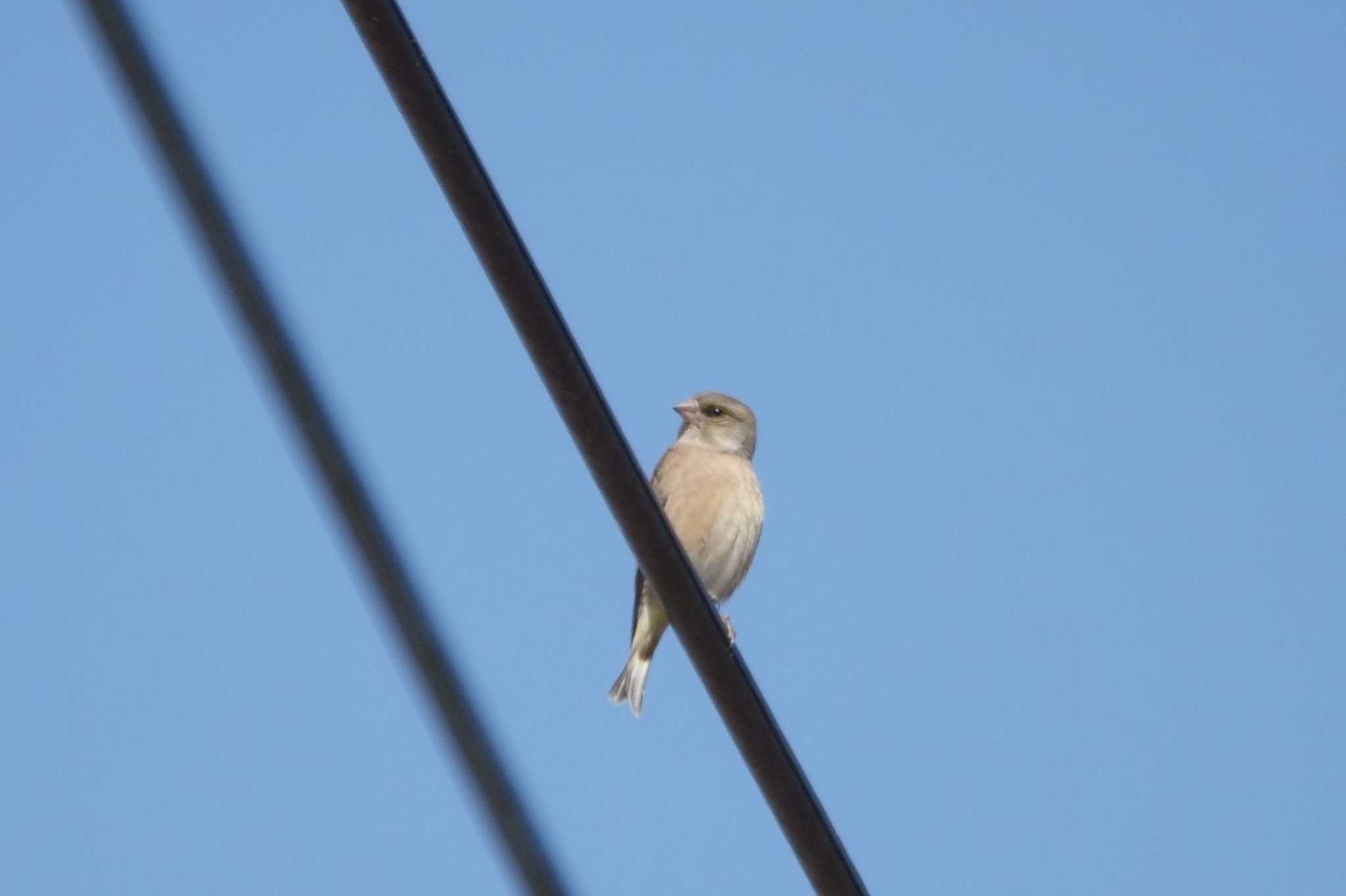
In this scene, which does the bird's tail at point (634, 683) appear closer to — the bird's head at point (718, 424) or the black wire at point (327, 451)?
the bird's head at point (718, 424)

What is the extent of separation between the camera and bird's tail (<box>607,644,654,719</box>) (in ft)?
27.1

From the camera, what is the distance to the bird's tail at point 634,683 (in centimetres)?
827

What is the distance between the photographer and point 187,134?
105cm

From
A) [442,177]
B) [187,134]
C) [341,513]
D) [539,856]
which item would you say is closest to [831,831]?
[442,177]

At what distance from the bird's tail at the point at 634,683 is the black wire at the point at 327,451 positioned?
719cm

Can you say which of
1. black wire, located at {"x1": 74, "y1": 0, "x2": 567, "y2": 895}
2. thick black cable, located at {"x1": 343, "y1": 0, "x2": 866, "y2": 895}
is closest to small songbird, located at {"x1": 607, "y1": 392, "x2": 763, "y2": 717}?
thick black cable, located at {"x1": 343, "y1": 0, "x2": 866, "y2": 895}

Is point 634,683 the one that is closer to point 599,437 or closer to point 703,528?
point 703,528

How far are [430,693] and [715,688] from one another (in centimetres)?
147

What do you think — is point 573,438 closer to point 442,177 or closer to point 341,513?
point 442,177

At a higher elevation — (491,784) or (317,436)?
(317,436)

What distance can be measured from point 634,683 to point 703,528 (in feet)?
3.08

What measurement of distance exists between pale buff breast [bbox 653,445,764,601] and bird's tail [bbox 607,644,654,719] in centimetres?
52

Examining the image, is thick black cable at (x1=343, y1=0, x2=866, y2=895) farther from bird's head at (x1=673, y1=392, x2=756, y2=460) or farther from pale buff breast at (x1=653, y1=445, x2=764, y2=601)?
bird's head at (x1=673, y1=392, x2=756, y2=460)

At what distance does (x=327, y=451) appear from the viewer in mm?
1063
